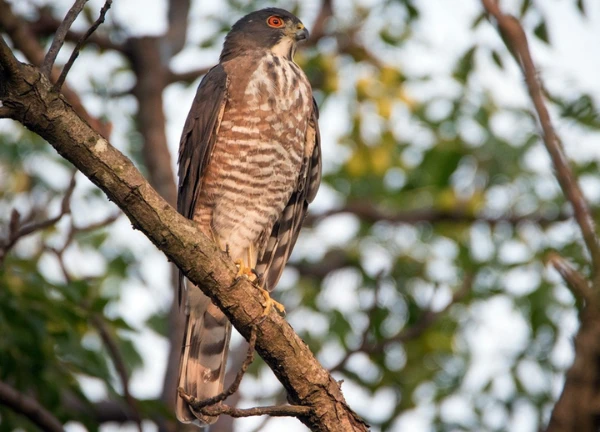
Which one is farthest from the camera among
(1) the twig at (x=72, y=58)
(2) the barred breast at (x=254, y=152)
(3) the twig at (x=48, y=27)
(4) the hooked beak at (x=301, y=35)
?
(3) the twig at (x=48, y=27)

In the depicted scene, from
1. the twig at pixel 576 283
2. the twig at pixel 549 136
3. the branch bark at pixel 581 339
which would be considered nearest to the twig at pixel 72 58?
the twig at pixel 549 136

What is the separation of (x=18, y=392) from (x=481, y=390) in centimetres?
365

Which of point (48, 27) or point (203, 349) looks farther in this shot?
point (48, 27)

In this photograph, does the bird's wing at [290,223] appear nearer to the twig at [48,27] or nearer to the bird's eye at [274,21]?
the bird's eye at [274,21]

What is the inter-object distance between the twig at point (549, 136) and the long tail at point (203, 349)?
2.66 meters

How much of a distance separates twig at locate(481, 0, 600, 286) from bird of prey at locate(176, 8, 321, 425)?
2309 mm

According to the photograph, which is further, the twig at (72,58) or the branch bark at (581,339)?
the twig at (72,58)

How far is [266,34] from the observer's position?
4930 mm

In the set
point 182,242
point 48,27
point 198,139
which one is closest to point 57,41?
point 182,242

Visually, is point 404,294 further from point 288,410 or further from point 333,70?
point 288,410

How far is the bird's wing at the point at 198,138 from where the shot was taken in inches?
169

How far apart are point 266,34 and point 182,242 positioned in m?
2.45

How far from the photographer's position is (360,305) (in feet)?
21.3

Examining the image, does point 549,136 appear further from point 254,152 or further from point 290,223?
point 290,223
